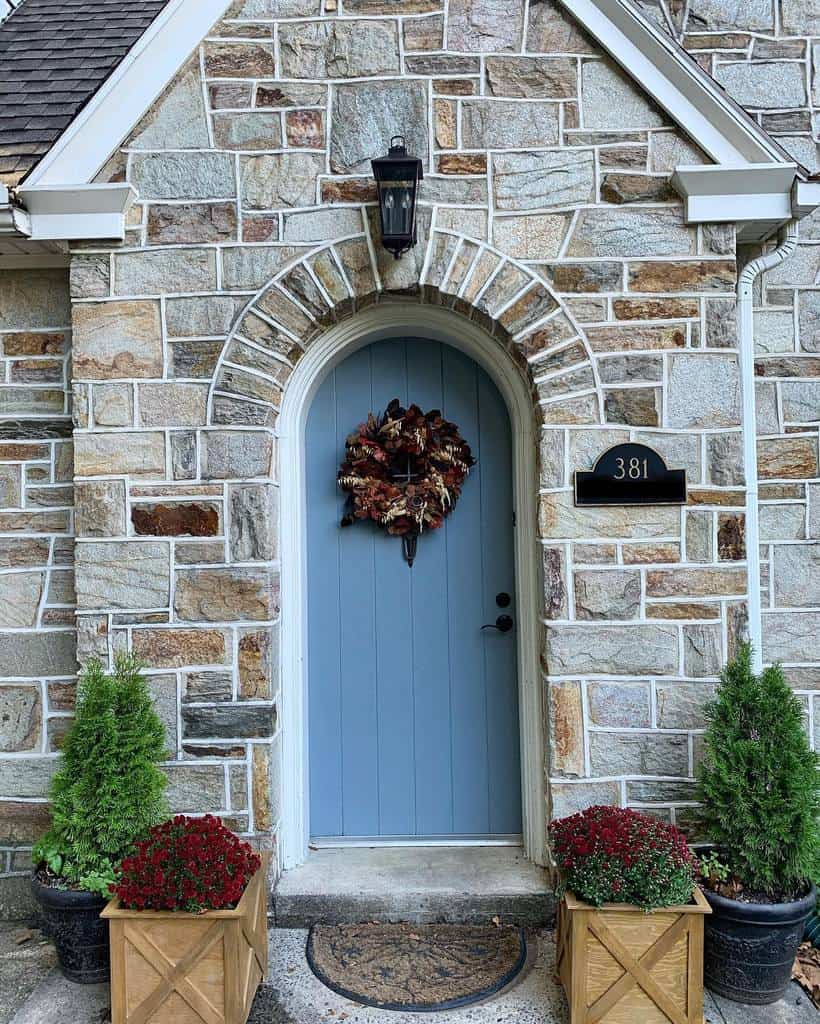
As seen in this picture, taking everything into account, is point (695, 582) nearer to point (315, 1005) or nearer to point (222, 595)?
point (222, 595)

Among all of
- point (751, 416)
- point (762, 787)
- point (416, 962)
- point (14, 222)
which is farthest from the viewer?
point (751, 416)

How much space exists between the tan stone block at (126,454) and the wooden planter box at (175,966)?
5.24 feet

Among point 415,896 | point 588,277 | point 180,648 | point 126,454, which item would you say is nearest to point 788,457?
point 588,277

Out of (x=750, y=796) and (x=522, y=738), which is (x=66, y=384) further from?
(x=750, y=796)

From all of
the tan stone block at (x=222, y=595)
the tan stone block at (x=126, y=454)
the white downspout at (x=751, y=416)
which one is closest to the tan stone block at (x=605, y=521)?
the white downspout at (x=751, y=416)

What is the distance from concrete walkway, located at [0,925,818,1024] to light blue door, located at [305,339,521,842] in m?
0.76

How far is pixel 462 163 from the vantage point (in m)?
3.16

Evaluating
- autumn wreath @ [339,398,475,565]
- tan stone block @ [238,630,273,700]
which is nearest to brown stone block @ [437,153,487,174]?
autumn wreath @ [339,398,475,565]

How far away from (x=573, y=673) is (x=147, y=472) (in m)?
1.88

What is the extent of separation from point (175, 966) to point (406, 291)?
2.55 metres

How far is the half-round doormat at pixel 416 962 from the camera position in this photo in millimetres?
2719

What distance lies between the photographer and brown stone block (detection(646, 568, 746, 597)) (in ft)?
10.2

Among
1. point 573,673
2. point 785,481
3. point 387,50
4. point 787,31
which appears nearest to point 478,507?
point 573,673

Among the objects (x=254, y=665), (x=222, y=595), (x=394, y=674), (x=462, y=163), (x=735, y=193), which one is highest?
(x=462, y=163)
